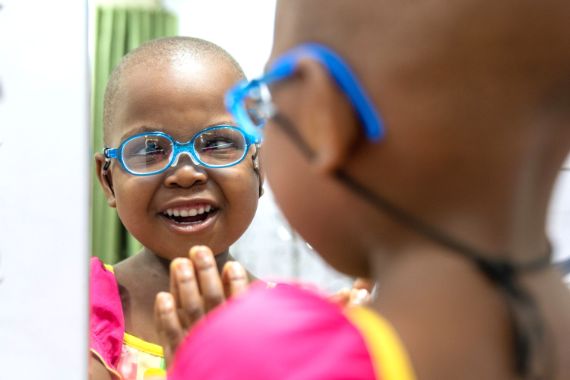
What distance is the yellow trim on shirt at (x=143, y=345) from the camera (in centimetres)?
99

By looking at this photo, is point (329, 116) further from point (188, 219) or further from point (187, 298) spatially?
point (188, 219)

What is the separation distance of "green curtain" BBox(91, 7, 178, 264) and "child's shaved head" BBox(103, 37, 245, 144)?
1.93ft

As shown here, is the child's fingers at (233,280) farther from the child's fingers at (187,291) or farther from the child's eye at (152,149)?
the child's eye at (152,149)

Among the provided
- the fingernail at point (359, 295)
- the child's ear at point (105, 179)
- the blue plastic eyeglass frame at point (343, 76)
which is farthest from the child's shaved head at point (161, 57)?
the blue plastic eyeglass frame at point (343, 76)

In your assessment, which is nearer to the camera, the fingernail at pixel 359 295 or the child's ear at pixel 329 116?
the child's ear at pixel 329 116

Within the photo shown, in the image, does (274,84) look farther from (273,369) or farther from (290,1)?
(273,369)

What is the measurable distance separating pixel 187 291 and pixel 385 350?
229mm

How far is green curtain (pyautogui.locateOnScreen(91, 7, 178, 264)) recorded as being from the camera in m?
1.83

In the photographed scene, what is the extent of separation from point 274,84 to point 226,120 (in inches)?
23.4

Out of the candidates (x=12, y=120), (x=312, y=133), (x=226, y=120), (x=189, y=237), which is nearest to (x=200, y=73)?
(x=226, y=120)

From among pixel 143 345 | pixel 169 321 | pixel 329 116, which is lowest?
pixel 143 345

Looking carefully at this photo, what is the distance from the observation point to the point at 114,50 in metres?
2.05

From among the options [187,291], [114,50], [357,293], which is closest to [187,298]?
[187,291]

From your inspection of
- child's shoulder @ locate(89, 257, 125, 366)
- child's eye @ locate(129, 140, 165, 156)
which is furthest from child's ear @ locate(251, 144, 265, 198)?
child's shoulder @ locate(89, 257, 125, 366)
